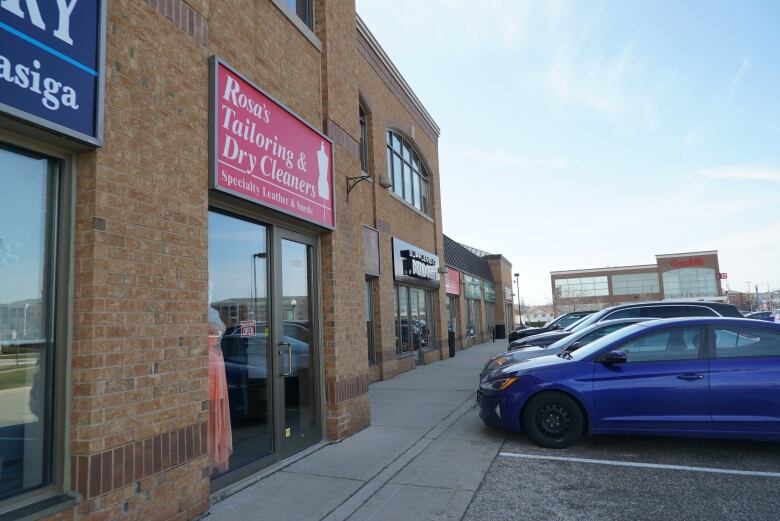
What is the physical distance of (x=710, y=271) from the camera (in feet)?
246

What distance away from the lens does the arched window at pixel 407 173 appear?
15.3m

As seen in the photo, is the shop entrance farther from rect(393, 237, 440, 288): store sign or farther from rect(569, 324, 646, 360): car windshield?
rect(393, 237, 440, 288): store sign

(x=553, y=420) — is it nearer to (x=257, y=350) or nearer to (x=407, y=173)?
(x=257, y=350)

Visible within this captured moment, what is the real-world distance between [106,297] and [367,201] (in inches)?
376

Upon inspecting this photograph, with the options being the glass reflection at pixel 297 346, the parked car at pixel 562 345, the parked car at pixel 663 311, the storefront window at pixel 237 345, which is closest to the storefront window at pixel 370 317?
the parked car at pixel 663 311

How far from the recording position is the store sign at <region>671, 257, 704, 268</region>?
75562 millimetres

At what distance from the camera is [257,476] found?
5.09 m

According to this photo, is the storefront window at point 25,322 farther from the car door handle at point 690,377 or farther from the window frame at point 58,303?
the car door handle at point 690,377

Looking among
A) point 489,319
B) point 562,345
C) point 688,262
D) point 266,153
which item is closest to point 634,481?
point 562,345

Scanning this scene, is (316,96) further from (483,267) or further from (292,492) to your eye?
(483,267)

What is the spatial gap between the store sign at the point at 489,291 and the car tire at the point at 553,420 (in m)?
22.5

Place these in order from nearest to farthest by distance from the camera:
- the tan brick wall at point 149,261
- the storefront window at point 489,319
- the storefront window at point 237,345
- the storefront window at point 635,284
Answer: the tan brick wall at point 149,261, the storefront window at point 237,345, the storefront window at point 489,319, the storefront window at point 635,284

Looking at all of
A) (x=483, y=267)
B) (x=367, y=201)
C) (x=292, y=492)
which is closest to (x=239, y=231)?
(x=292, y=492)

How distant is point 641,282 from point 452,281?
6979cm
